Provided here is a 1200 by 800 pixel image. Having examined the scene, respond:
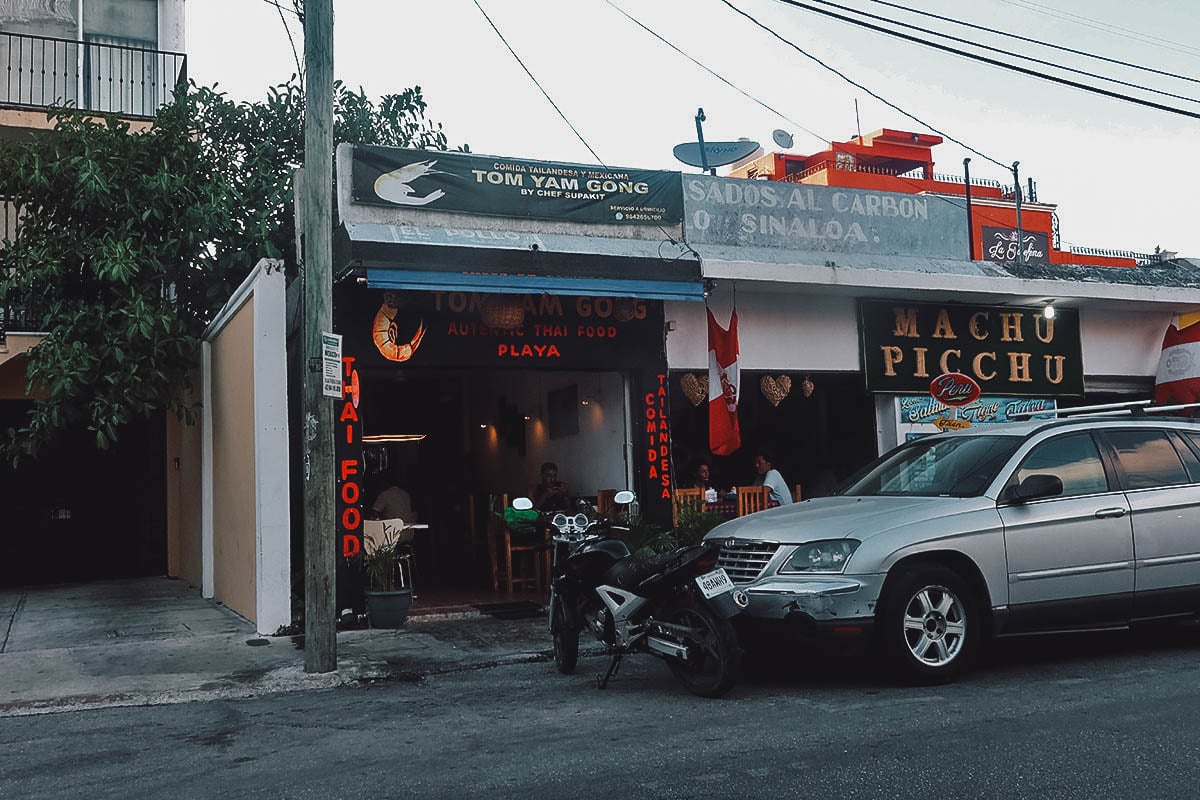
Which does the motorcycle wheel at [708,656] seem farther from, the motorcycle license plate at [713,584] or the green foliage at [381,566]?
the green foliage at [381,566]

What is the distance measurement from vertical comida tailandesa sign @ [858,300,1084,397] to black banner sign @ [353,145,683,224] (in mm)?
3246

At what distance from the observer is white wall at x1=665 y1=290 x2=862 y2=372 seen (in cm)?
1284

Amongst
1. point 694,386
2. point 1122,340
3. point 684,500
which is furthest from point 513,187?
point 1122,340

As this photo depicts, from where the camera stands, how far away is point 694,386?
12844 millimetres

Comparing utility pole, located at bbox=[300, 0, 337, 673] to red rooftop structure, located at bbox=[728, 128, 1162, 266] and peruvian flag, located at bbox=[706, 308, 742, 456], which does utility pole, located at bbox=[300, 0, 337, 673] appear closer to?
peruvian flag, located at bbox=[706, 308, 742, 456]

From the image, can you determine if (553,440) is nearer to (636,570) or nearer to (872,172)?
(636,570)

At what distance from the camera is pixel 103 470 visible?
1730 cm

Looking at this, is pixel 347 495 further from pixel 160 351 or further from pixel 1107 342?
pixel 1107 342

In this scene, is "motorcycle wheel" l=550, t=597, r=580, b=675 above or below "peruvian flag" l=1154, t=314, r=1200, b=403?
below

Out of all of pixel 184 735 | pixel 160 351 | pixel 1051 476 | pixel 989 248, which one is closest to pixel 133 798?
pixel 184 735

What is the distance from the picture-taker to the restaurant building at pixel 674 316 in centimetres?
1112

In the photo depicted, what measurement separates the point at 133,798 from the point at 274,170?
11.7m

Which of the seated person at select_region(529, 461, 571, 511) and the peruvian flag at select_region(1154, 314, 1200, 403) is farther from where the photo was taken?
the peruvian flag at select_region(1154, 314, 1200, 403)

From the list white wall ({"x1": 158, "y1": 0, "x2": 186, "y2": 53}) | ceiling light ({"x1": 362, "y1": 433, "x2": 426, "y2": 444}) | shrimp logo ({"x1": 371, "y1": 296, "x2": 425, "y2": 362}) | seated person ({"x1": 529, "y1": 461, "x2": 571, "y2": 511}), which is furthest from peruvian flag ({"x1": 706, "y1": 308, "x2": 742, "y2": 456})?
white wall ({"x1": 158, "y1": 0, "x2": 186, "y2": 53})
